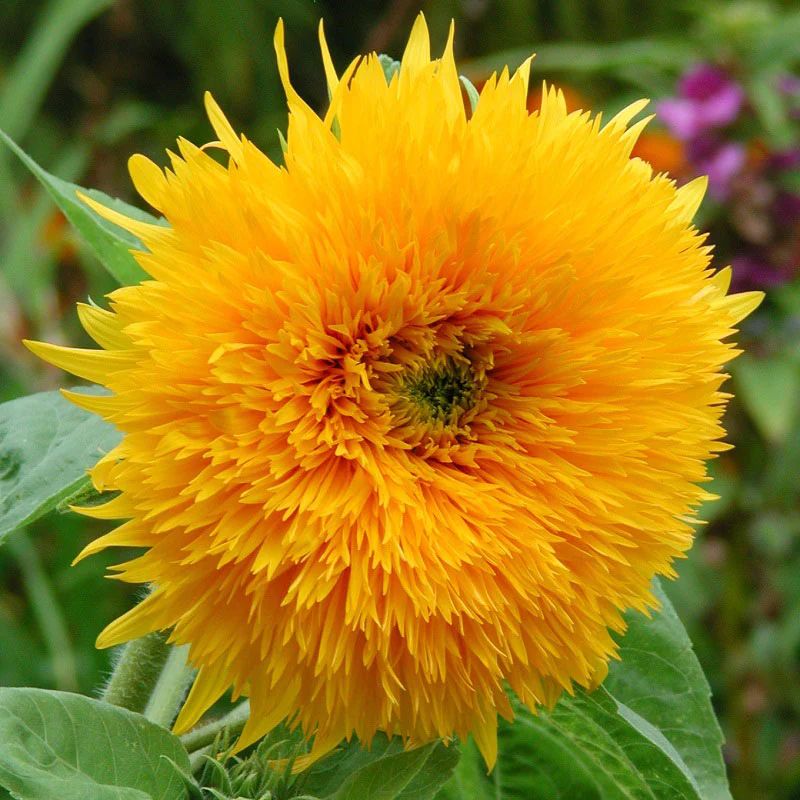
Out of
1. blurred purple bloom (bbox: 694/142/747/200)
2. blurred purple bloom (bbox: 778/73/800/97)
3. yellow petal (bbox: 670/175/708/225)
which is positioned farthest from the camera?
blurred purple bloom (bbox: 778/73/800/97)

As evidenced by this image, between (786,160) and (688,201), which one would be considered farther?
(786,160)

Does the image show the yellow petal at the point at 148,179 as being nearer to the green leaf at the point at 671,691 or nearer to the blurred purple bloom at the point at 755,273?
the green leaf at the point at 671,691

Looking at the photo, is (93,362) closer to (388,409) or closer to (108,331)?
(108,331)

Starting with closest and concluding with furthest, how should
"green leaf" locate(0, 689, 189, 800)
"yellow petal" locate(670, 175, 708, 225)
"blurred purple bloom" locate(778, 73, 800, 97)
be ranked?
"green leaf" locate(0, 689, 189, 800) < "yellow petal" locate(670, 175, 708, 225) < "blurred purple bloom" locate(778, 73, 800, 97)

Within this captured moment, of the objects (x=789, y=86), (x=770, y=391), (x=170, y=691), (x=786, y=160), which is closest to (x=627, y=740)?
(x=170, y=691)

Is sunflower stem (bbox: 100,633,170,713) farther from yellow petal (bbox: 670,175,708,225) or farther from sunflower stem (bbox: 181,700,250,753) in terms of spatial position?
yellow petal (bbox: 670,175,708,225)

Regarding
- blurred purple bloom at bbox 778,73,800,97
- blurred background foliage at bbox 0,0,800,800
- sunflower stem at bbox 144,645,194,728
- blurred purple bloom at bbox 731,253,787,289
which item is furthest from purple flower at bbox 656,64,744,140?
sunflower stem at bbox 144,645,194,728

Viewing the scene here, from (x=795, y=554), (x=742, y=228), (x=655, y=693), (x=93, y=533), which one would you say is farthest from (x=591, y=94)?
(x=655, y=693)
